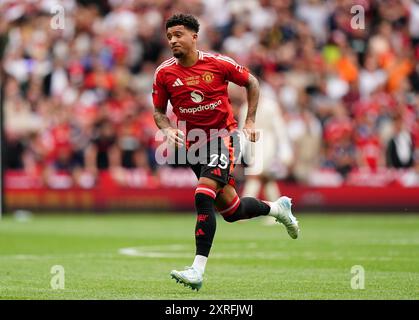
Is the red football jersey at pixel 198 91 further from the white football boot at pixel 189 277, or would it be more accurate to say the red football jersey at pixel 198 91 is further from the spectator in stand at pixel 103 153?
the spectator in stand at pixel 103 153

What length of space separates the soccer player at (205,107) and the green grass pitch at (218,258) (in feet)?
2.60

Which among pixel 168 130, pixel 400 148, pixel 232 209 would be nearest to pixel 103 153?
pixel 400 148

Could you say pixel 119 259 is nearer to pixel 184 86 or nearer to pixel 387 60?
pixel 184 86

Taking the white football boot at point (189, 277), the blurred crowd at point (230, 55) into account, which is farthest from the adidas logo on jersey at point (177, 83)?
the blurred crowd at point (230, 55)

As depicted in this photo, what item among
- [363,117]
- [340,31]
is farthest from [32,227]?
[340,31]

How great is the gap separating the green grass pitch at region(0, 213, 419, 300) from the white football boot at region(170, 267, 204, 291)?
0.08 m

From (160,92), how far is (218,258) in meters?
3.26

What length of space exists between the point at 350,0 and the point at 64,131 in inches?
299

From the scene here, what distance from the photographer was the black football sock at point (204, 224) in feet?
29.3

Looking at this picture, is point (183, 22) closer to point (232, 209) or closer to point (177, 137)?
point (177, 137)

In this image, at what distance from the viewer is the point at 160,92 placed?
31.1ft

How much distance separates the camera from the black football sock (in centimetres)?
894

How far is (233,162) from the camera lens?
948 cm
